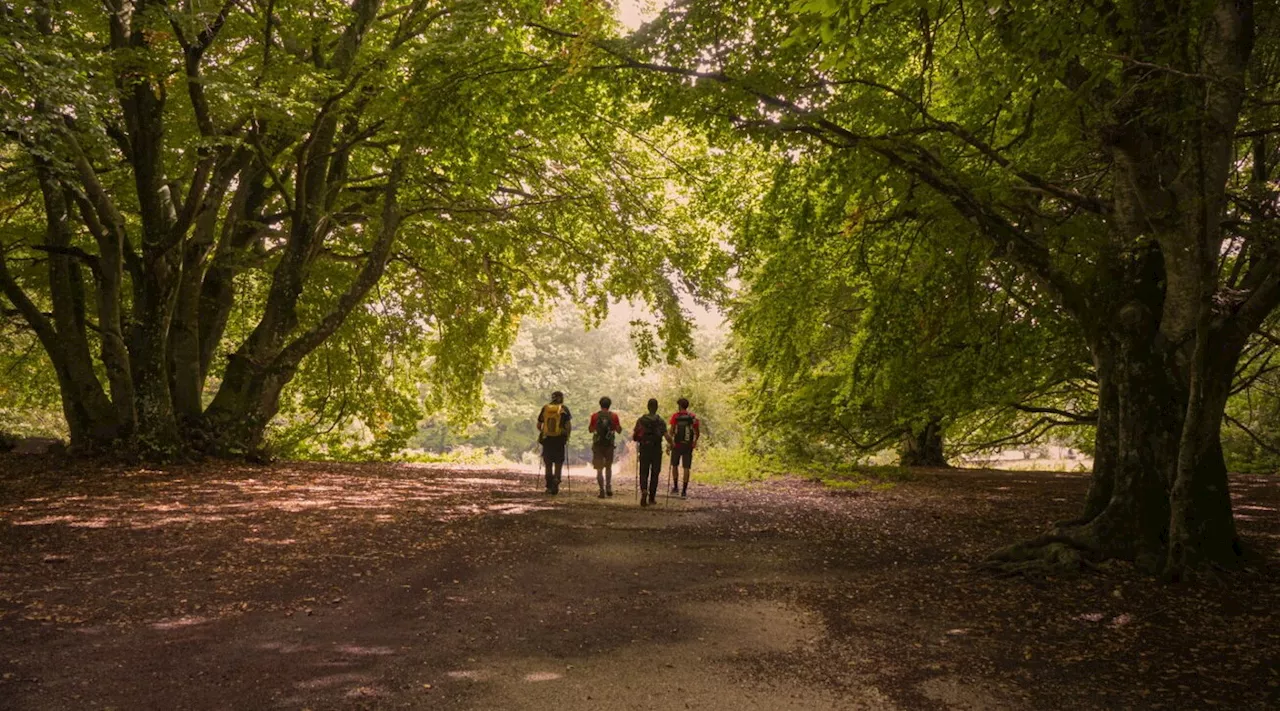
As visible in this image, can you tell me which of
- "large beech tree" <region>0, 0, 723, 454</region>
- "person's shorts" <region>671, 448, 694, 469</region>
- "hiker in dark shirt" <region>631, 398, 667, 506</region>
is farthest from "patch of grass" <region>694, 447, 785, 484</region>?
"hiker in dark shirt" <region>631, 398, 667, 506</region>

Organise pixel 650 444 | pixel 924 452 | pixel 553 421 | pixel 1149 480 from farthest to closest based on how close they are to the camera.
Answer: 1. pixel 924 452
2. pixel 553 421
3. pixel 650 444
4. pixel 1149 480

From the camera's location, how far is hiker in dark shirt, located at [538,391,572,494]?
12.5 m

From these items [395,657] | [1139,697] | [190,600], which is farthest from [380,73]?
[1139,697]

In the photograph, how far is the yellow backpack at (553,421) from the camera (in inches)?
490

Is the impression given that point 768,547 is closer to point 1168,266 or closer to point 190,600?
point 1168,266

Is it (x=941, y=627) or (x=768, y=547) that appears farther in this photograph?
(x=768, y=547)

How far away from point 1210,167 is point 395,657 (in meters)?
7.36

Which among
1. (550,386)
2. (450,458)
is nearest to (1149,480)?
(450,458)

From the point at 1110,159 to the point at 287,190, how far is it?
1318 centimetres

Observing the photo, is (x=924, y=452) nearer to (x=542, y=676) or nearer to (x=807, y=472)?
(x=807, y=472)

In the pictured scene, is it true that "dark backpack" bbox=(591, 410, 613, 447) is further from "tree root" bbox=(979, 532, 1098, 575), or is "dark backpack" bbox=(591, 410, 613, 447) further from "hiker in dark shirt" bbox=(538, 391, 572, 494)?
"tree root" bbox=(979, 532, 1098, 575)

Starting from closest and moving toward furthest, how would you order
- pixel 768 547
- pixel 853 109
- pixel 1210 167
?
pixel 1210 167
pixel 853 109
pixel 768 547

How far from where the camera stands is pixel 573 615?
5.82m

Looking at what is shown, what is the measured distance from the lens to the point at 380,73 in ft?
37.3
